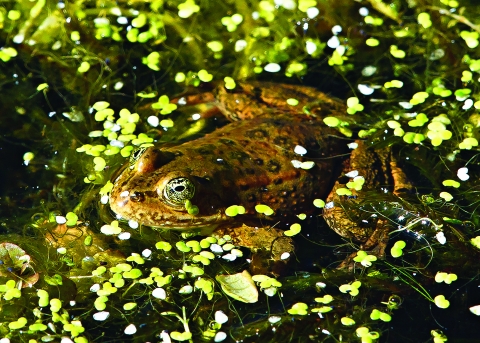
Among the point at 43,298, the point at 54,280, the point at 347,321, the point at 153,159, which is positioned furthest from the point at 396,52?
the point at 43,298

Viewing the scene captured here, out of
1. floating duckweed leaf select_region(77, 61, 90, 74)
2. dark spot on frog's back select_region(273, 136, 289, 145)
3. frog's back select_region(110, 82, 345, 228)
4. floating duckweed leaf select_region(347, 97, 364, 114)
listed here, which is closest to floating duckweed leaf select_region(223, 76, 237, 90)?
frog's back select_region(110, 82, 345, 228)

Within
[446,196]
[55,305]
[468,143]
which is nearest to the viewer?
[55,305]

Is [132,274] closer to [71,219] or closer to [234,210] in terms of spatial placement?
[71,219]

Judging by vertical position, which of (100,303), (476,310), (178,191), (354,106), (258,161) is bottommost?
(476,310)

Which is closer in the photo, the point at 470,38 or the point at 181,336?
the point at 181,336

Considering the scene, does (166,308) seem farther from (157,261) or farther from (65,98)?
(65,98)

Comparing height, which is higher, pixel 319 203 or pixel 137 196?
pixel 137 196

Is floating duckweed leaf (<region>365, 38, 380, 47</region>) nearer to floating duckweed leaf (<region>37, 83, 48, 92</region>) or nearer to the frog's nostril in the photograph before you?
the frog's nostril
